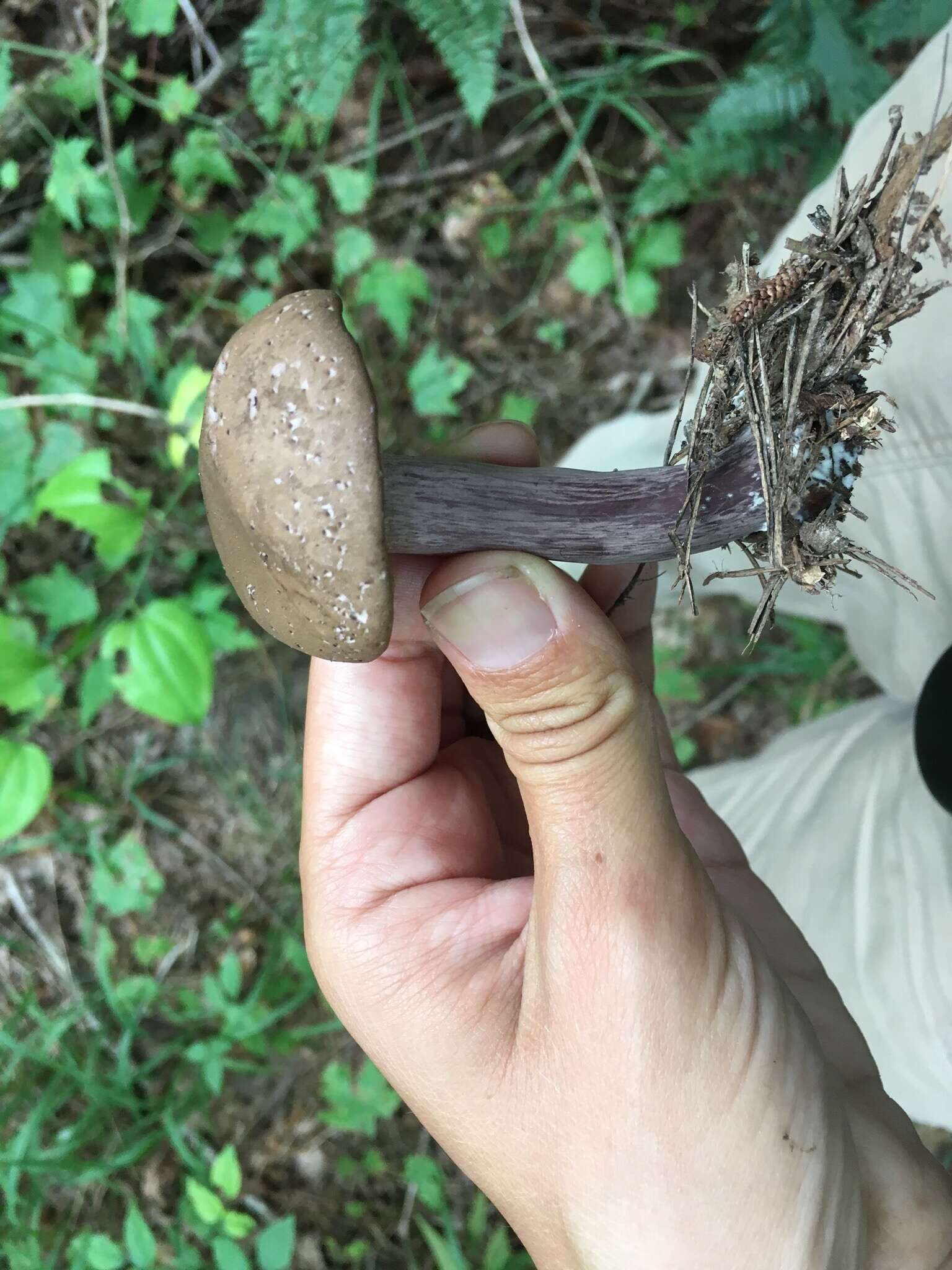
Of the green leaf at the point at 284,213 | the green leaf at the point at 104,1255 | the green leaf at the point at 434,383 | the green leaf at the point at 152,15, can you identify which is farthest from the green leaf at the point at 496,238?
the green leaf at the point at 104,1255

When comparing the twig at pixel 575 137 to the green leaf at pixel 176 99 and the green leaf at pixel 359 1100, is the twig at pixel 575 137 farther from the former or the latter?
the green leaf at pixel 359 1100

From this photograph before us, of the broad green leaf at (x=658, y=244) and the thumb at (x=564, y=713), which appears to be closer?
the thumb at (x=564, y=713)

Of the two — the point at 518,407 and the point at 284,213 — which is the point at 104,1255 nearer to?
the point at 518,407

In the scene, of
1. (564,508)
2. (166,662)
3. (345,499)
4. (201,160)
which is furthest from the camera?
(201,160)

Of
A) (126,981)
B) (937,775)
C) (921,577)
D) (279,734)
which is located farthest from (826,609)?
(126,981)

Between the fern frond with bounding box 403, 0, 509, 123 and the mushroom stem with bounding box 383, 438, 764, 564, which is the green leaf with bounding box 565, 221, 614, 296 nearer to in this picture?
the fern frond with bounding box 403, 0, 509, 123

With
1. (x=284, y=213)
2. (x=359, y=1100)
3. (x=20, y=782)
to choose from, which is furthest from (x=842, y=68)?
(x=359, y=1100)

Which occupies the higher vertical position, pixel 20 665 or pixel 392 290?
pixel 392 290

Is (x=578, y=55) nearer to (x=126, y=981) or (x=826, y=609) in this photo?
(x=826, y=609)
